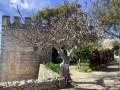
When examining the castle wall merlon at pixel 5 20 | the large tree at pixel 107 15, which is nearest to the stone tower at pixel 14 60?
the castle wall merlon at pixel 5 20

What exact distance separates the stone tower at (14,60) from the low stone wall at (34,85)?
11.9 m

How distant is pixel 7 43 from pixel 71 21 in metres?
12.3

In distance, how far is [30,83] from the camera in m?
14.9

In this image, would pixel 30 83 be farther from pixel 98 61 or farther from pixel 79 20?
pixel 98 61

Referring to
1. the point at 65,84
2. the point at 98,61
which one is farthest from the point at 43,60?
the point at 65,84

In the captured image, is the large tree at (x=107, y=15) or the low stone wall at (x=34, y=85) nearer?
the low stone wall at (x=34, y=85)

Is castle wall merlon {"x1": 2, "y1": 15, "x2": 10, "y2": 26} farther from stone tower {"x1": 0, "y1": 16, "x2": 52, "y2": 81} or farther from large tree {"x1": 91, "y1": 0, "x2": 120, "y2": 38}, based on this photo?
large tree {"x1": 91, "y1": 0, "x2": 120, "y2": 38}

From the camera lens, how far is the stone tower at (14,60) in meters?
28.4

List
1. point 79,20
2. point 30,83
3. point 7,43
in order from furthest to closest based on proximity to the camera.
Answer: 1. point 7,43
2. point 79,20
3. point 30,83

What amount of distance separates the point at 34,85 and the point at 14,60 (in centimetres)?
1385

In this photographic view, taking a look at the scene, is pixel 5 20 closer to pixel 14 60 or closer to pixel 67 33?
pixel 14 60

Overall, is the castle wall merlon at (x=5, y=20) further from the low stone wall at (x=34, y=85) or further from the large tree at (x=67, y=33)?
the low stone wall at (x=34, y=85)

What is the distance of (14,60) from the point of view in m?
28.7

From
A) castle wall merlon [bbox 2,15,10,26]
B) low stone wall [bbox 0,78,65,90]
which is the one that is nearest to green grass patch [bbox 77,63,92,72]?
castle wall merlon [bbox 2,15,10,26]
